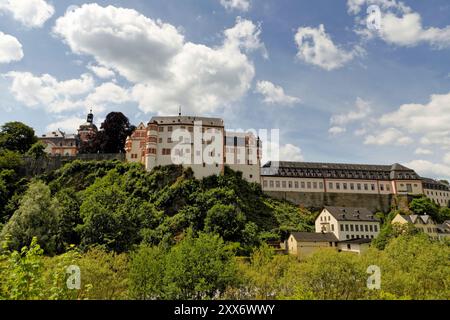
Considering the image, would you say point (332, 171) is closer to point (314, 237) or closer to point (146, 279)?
point (314, 237)

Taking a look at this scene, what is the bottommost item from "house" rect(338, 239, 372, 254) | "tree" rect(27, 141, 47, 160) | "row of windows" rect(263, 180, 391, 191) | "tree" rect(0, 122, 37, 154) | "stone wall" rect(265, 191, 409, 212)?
"house" rect(338, 239, 372, 254)

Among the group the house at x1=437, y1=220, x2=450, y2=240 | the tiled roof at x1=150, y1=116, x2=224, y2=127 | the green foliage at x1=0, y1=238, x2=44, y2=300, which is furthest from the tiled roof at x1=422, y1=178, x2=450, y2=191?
the green foliage at x1=0, y1=238, x2=44, y2=300

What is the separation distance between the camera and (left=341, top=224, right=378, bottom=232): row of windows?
61.2 metres

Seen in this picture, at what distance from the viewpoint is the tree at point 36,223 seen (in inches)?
1547

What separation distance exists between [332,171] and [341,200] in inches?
315

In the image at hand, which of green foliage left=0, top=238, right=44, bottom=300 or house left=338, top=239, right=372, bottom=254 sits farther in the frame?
house left=338, top=239, right=372, bottom=254

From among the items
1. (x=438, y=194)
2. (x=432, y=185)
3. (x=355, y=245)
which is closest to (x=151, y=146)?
(x=355, y=245)

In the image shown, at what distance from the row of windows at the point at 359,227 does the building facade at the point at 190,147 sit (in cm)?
2263

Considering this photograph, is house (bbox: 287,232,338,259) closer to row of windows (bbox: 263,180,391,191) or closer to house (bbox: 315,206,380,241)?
house (bbox: 315,206,380,241)

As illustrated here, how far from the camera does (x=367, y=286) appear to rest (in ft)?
71.5

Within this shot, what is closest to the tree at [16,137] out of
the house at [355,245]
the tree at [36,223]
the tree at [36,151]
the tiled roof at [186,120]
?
the tree at [36,151]

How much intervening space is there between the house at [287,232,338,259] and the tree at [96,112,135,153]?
45.7 meters
